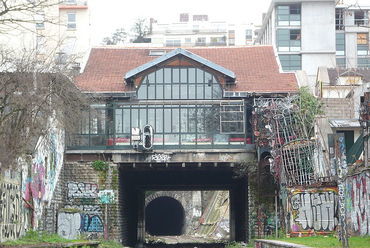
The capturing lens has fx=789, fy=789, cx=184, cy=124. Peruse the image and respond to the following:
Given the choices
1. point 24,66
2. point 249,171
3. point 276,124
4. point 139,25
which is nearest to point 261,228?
point 249,171

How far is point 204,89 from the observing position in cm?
4597

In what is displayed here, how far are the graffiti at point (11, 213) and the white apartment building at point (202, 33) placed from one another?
3623 inches

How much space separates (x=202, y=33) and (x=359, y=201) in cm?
9685

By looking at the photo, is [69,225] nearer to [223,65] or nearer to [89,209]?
[89,209]

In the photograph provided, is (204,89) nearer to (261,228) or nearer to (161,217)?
(261,228)

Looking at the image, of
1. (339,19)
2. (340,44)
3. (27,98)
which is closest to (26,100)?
(27,98)

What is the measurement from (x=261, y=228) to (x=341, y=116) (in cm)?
871

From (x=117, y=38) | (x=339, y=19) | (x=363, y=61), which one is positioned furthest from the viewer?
(x=117, y=38)

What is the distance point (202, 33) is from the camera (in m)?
128

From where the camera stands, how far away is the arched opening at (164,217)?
85250mm

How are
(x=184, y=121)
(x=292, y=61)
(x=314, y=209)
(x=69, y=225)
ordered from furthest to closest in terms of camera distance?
(x=292, y=61) → (x=184, y=121) → (x=69, y=225) → (x=314, y=209)

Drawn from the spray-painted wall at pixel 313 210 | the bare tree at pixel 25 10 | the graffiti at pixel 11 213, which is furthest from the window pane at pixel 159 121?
the bare tree at pixel 25 10

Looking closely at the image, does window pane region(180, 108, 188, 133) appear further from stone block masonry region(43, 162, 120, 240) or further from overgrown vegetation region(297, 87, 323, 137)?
overgrown vegetation region(297, 87, 323, 137)

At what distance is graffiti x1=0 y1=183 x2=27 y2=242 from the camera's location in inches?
1228
